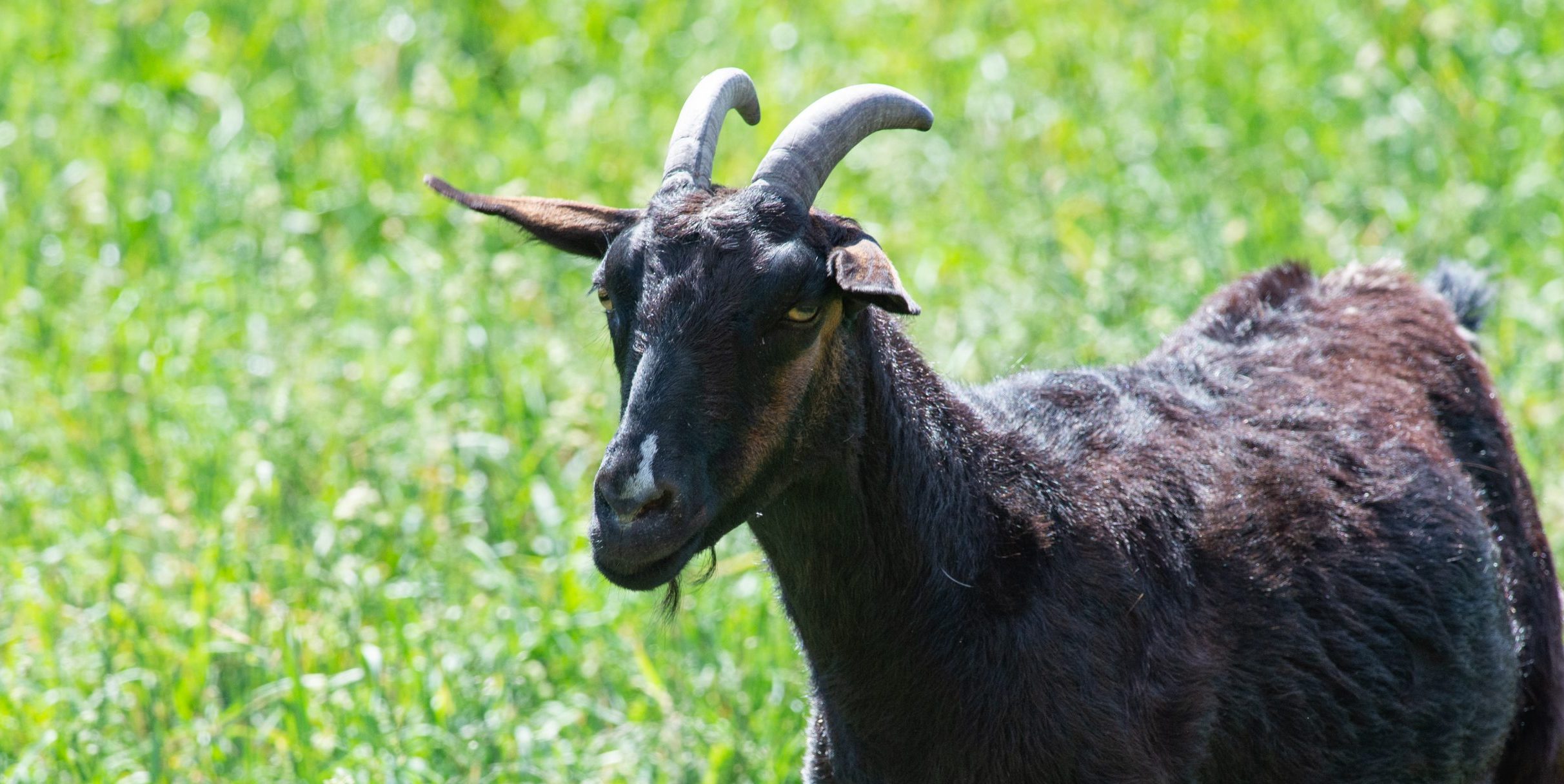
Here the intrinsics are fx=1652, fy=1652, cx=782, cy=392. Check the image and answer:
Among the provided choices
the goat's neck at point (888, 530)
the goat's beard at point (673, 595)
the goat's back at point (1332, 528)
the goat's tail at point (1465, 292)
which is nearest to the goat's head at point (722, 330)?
the goat's neck at point (888, 530)

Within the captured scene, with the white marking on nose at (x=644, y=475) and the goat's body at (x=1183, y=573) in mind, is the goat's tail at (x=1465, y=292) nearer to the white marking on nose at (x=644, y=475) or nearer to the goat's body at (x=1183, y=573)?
the goat's body at (x=1183, y=573)

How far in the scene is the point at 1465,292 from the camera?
5.95 m

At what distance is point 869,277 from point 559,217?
1.11 m

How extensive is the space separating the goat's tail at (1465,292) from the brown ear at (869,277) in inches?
117

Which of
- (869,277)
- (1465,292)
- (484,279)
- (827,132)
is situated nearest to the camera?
(869,277)

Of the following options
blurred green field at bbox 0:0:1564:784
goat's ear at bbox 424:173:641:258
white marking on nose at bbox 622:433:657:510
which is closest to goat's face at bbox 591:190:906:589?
white marking on nose at bbox 622:433:657:510

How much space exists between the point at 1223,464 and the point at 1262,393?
1.51 ft

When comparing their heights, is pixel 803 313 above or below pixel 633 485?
above

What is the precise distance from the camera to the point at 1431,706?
485cm

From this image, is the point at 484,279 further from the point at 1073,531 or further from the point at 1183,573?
the point at 1183,573

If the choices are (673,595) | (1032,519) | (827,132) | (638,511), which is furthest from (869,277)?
(673,595)

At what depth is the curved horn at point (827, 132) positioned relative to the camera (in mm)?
4043

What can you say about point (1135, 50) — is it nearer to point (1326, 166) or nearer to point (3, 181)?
point (1326, 166)

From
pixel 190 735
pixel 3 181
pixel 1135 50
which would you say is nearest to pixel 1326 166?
pixel 1135 50
